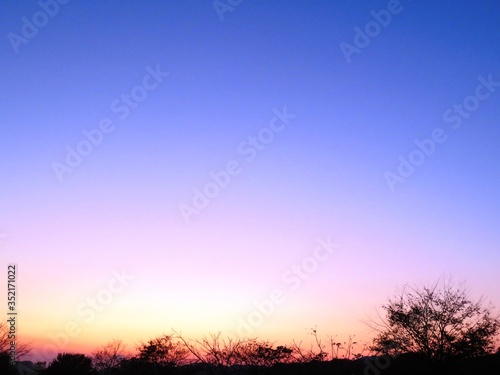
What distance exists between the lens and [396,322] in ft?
98.1

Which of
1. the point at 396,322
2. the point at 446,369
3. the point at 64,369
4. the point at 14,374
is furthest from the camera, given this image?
the point at 64,369

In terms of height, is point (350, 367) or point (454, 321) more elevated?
point (454, 321)

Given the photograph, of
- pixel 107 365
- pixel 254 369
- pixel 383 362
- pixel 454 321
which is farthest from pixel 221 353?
pixel 107 365

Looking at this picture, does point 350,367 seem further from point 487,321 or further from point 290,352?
point 487,321

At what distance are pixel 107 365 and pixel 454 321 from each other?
56.5 metres

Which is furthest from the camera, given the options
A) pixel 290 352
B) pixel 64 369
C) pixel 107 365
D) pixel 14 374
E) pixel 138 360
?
pixel 107 365

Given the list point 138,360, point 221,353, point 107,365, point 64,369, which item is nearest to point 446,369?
point 221,353

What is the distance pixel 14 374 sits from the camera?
3697cm

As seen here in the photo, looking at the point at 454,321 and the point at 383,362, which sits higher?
the point at 454,321

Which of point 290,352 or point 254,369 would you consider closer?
point 254,369

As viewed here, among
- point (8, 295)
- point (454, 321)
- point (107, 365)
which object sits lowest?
point (107, 365)

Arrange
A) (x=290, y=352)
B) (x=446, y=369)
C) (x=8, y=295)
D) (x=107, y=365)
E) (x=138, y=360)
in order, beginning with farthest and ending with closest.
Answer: (x=107, y=365) < (x=138, y=360) < (x=290, y=352) < (x=446, y=369) < (x=8, y=295)

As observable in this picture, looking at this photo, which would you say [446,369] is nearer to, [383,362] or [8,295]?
[383,362]

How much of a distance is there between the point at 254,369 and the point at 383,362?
35.3 feet
